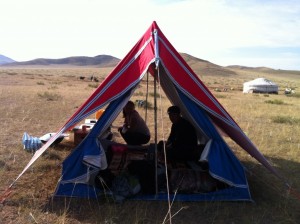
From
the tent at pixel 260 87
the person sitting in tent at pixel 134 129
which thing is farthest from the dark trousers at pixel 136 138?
the tent at pixel 260 87

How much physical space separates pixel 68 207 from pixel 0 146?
3.83m

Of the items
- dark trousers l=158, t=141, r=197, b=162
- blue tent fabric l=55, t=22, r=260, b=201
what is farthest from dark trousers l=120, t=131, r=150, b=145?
blue tent fabric l=55, t=22, r=260, b=201

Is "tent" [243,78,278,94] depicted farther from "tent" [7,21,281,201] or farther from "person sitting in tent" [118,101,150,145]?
"tent" [7,21,281,201]

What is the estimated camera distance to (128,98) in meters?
5.69

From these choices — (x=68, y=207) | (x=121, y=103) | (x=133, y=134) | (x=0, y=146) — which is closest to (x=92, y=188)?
(x=68, y=207)

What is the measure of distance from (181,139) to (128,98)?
122 cm

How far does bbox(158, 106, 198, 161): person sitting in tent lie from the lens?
6281mm

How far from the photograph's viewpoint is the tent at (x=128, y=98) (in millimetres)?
5547

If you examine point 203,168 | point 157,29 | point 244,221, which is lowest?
point 244,221

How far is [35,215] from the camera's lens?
5035mm

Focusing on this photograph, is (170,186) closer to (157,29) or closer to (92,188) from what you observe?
(92,188)

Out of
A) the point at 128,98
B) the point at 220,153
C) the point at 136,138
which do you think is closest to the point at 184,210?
the point at 220,153

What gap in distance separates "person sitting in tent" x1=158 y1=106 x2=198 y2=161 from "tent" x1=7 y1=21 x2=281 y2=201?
0.53 metres

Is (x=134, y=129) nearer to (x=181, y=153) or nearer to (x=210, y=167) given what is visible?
(x=181, y=153)
